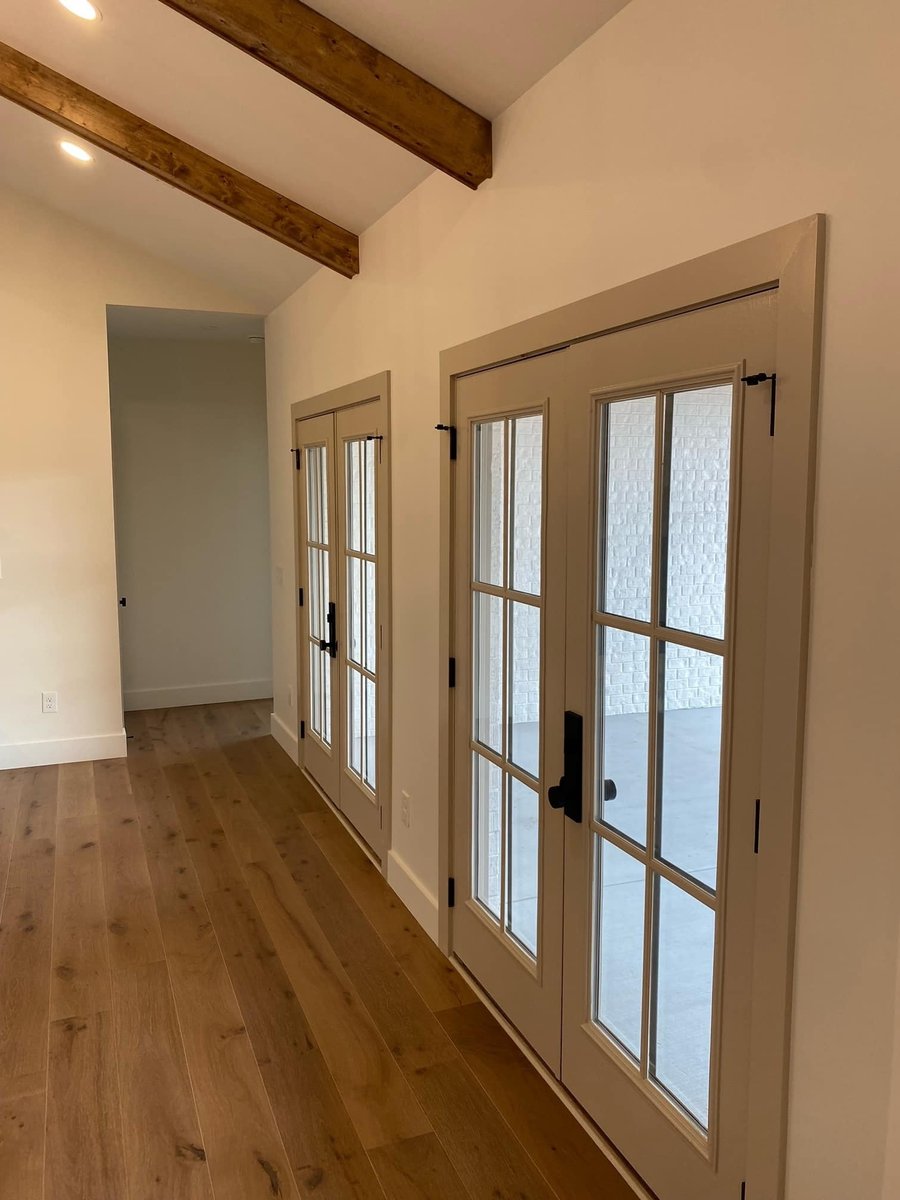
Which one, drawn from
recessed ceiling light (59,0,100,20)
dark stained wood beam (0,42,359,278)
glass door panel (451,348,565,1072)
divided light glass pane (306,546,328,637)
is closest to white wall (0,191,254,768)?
divided light glass pane (306,546,328,637)

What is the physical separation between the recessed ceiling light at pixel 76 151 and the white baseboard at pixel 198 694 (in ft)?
11.8

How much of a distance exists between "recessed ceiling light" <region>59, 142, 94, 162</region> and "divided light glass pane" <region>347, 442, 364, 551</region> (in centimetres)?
169

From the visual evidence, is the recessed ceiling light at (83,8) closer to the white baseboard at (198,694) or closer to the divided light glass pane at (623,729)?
the divided light glass pane at (623,729)

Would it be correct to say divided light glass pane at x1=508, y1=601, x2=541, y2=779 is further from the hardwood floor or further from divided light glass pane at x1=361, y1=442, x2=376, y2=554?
divided light glass pane at x1=361, y1=442, x2=376, y2=554

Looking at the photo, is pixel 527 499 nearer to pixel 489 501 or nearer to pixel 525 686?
pixel 489 501

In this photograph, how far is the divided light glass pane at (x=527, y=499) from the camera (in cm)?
241

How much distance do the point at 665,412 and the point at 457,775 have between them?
1532 millimetres

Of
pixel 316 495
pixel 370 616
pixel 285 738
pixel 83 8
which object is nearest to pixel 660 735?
pixel 370 616

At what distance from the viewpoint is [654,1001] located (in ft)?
6.56

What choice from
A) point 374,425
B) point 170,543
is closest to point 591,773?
point 374,425

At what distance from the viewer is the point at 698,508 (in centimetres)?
178

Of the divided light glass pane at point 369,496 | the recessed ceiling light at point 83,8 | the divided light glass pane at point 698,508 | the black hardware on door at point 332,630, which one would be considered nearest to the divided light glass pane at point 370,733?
the black hardware on door at point 332,630

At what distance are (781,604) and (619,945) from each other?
3.31 feet

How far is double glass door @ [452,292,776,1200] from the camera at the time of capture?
1.69m
